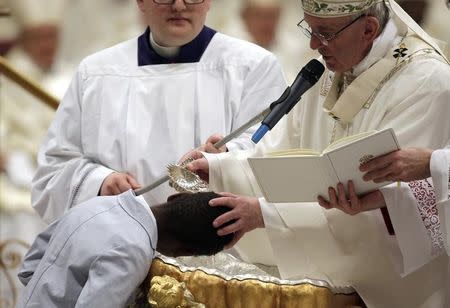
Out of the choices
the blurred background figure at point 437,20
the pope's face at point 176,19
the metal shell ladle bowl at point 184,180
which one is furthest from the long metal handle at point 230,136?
the blurred background figure at point 437,20

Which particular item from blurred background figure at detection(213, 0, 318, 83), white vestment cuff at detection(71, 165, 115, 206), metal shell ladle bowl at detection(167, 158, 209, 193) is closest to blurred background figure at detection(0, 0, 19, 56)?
blurred background figure at detection(213, 0, 318, 83)

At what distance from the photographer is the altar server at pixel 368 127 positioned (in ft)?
13.0

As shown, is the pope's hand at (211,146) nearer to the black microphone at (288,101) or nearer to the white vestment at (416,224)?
the black microphone at (288,101)

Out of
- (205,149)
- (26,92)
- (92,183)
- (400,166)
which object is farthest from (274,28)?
(400,166)

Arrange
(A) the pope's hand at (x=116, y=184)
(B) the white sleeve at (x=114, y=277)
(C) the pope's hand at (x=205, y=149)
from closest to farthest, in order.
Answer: (B) the white sleeve at (x=114, y=277) < (C) the pope's hand at (x=205, y=149) < (A) the pope's hand at (x=116, y=184)

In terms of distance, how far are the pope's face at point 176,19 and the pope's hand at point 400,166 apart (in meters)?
1.50

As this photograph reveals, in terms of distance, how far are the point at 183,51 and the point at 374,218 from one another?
142 cm

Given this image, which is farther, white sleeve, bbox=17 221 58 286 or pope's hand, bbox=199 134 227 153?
pope's hand, bbox=199 134 227 153

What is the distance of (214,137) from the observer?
14.7 feet

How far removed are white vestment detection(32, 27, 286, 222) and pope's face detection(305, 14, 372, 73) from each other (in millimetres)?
901

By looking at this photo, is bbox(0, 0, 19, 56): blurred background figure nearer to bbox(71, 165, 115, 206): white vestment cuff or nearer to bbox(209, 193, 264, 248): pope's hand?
bbox(71, 165, 115, 206): white vestment cuff

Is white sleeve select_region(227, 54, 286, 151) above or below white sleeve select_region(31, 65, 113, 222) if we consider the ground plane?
above

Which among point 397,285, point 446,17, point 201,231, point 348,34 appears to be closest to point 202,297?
point 201,231

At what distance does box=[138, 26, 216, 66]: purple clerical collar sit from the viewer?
5.09 metres
